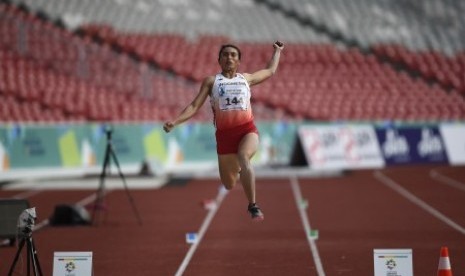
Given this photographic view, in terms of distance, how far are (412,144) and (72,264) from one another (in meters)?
21.7

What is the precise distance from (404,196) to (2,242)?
9633 millimetres

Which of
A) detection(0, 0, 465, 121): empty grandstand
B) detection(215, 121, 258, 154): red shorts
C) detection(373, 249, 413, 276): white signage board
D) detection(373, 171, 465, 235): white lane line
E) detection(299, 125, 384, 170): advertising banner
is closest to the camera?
detection(373, 249, 413, 276): white signage board

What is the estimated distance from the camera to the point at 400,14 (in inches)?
1684

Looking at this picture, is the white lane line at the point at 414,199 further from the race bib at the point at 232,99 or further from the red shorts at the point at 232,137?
the race bib at the point at 232,99

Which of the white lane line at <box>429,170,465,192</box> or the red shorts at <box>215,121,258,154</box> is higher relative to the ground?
the white lane line at <box>429,170,465,192</box>

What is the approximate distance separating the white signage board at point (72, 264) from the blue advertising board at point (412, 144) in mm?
20851

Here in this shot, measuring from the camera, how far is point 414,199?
19.1 m

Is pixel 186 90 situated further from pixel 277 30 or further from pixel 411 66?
pixel 411 66

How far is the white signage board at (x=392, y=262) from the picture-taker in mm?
8016

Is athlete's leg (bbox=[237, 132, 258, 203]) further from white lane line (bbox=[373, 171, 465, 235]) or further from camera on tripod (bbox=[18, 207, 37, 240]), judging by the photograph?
white lane line (bbox=[373, 171, 465, 235])

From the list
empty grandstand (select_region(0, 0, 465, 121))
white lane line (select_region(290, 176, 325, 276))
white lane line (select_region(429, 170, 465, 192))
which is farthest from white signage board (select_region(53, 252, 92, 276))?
empty grandstand (select_region(0, 0, 465, 121))

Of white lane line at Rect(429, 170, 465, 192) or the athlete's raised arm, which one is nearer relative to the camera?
the athlete's raised arm

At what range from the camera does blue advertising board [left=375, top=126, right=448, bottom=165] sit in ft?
93.1

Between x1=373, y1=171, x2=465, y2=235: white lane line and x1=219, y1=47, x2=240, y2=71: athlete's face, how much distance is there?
20.2ft
